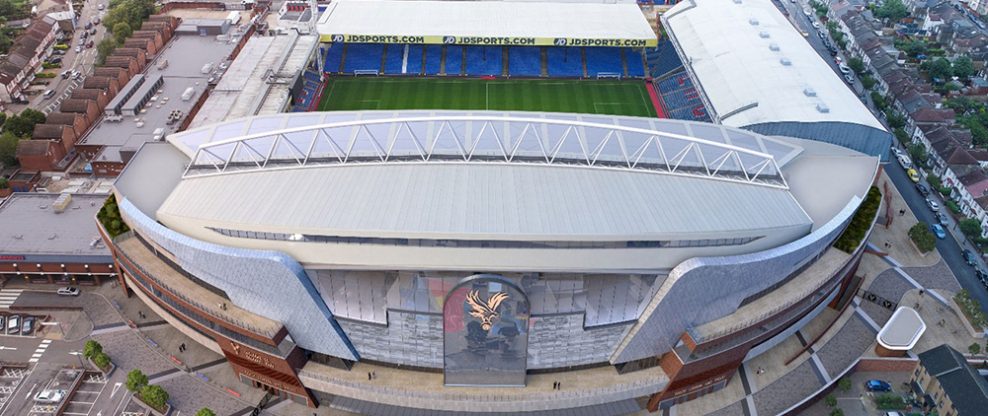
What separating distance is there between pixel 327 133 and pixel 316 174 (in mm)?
8273

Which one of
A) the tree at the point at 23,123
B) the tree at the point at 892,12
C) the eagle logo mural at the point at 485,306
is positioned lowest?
the eagle logo mural at the point at 485,306

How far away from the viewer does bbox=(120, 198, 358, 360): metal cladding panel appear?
2147 inches

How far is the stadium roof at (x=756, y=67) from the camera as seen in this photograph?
9106cm

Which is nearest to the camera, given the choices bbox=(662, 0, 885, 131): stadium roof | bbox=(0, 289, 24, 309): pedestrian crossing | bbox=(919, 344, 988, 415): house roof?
bbox=(919, 344, 988, 415): house roof

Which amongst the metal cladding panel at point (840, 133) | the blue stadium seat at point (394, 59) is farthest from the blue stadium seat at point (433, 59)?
the metal cladding panel at point (840, 133)

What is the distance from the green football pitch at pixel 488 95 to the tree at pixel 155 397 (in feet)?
209

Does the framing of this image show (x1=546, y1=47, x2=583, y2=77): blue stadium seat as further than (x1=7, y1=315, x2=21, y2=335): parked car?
Yes

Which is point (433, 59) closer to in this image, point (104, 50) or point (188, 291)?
point (104, 50)

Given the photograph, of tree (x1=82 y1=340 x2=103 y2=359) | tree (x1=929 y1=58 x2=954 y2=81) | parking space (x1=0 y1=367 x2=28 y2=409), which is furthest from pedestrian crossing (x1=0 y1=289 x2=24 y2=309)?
tree (x1=929 y1=58 x2=954 y2=81)

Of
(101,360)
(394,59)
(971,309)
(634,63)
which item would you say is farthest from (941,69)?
(101,360)

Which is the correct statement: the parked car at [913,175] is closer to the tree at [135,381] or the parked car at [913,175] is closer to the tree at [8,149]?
the tree at [135,381]

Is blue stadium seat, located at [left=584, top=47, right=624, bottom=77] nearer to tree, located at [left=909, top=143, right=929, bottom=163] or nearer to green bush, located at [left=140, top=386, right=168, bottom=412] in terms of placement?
tree, located at [left=909, top=143, right=929, bottom=163]

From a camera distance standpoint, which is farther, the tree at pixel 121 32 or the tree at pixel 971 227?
the tree at pixel 121 32

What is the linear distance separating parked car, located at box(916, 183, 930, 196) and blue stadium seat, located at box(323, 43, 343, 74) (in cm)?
9961
